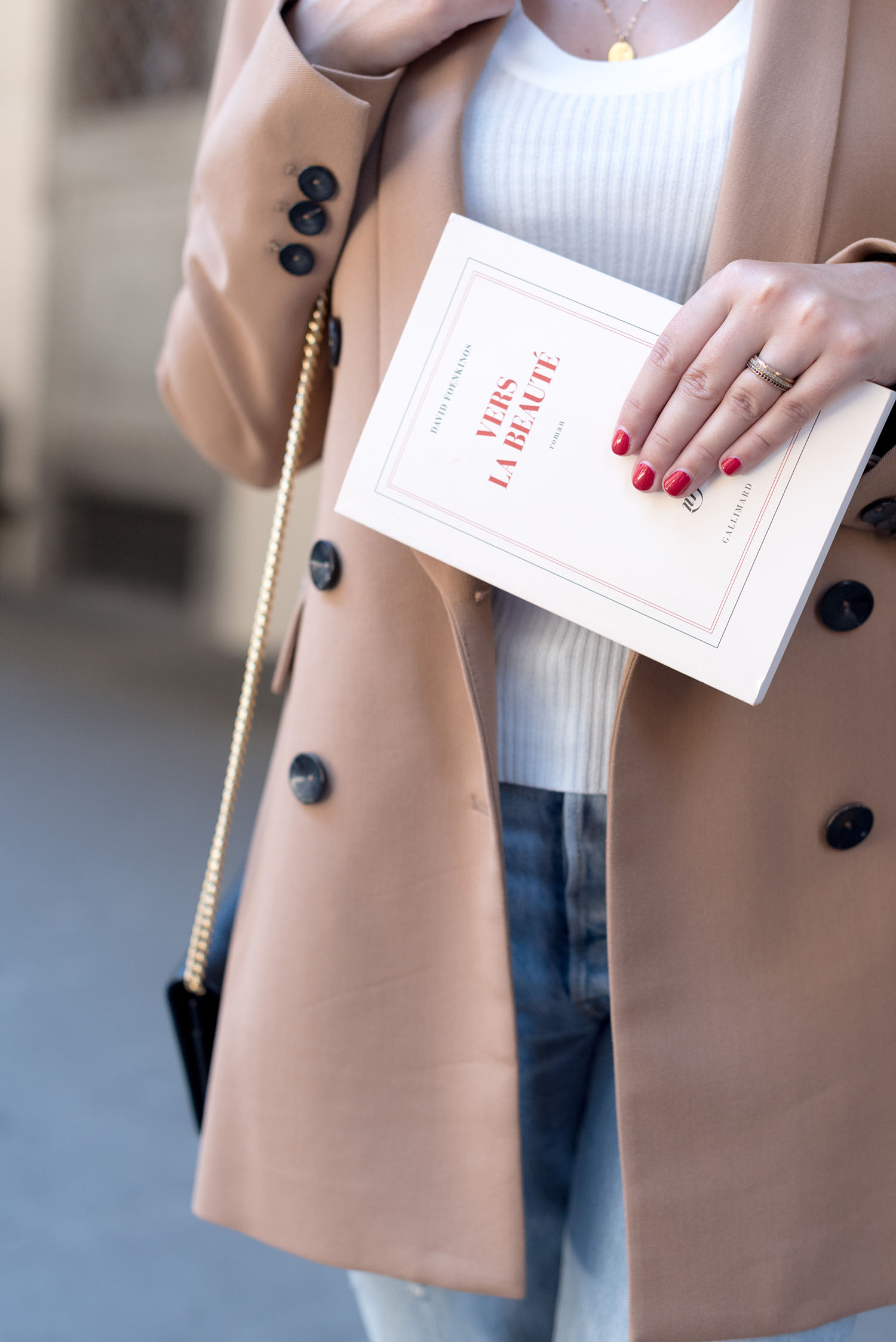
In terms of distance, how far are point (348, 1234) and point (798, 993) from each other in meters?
0.34

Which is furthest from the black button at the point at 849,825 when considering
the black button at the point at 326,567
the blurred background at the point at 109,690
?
the blurred background at the point at 109,690

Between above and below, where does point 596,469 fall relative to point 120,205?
below

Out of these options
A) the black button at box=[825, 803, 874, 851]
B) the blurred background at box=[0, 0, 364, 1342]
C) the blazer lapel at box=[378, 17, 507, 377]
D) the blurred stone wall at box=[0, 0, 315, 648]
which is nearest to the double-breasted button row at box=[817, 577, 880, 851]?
the black button at box=[825, 803, 874, 851]

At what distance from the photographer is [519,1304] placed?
921 millimetres

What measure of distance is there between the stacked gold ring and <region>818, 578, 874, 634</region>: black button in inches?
5.6

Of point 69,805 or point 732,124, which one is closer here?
point 732,124

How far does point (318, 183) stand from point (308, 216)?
2 centimetres

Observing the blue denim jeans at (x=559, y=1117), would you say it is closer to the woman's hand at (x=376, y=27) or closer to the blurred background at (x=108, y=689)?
the woman's hand at (x=376, y=27)

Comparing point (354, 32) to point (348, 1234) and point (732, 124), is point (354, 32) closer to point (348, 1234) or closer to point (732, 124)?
point (732, 124)

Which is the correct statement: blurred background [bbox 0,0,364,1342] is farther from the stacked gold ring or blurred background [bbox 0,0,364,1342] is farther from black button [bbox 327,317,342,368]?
the stacked gold ring

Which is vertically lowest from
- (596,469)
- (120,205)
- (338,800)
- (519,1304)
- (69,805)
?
(69,805)

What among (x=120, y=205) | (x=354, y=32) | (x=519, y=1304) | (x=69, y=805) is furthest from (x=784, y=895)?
(x=120, y=205)

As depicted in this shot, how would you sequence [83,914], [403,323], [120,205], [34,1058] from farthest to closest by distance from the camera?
[120,205], [83,914], [34,1058], [403,323]

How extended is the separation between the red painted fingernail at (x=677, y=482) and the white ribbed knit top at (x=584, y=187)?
149mm
